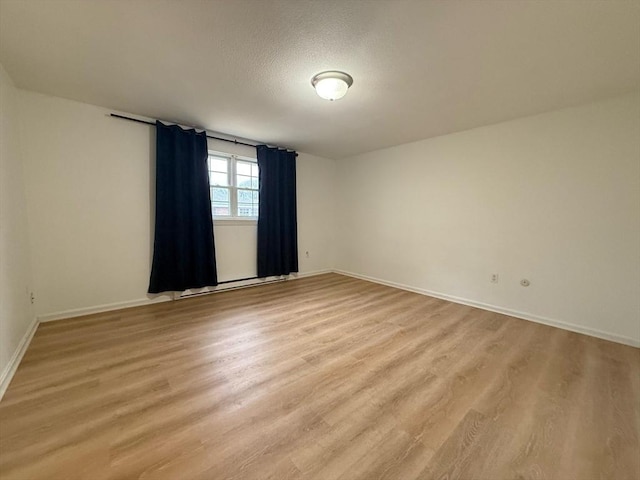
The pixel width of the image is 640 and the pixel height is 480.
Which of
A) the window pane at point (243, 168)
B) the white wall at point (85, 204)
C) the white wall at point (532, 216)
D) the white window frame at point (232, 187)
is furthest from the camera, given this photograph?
the window pane at point (243, 168)

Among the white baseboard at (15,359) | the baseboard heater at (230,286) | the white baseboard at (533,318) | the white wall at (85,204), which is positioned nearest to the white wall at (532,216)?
the white baseboard at (533,318)

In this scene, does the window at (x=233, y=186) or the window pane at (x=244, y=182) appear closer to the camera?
the window at (x=233, y=186)

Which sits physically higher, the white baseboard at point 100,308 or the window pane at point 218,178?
the window pane at point 218,178

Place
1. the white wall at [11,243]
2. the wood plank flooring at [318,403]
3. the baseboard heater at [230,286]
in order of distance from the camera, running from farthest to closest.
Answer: the baseboard heater at [230,286] < the white wall at [11,243] < the wood plank flooring at [318,403]

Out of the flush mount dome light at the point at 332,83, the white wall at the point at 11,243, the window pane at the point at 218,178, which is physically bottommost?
the white wall at the point at 11,243

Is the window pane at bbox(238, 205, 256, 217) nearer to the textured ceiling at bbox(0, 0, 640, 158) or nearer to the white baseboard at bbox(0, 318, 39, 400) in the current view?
the textured ceiling at bbox(0, 0, 640, 158)

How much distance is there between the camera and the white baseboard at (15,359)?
164cm

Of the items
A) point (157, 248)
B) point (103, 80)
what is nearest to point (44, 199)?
point (157, 248)

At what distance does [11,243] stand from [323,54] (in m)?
2.97

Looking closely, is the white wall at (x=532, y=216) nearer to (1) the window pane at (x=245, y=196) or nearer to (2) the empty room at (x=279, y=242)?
(2) the empty room at (x=279, y=242)

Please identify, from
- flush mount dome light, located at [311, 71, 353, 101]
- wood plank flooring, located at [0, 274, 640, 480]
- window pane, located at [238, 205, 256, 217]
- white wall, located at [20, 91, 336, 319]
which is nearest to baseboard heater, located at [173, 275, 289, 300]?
white wall, located at [20, 91, 336, 319]

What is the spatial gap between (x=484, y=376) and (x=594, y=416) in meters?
0.56

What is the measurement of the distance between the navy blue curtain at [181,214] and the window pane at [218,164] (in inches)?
11.1

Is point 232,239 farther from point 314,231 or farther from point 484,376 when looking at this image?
point 484,376
